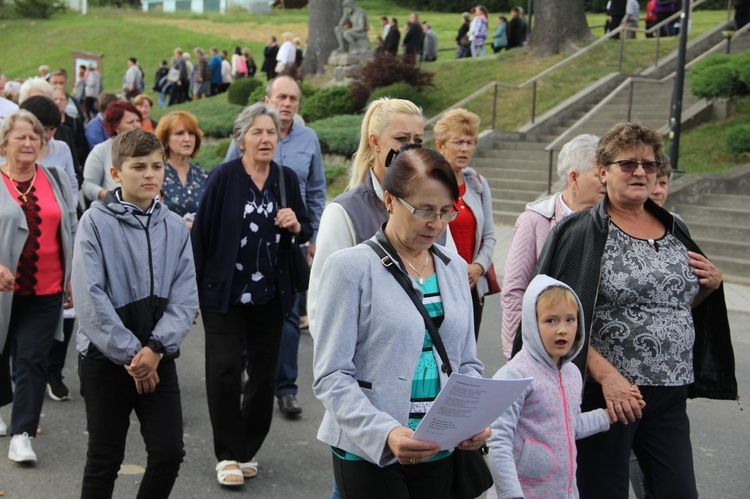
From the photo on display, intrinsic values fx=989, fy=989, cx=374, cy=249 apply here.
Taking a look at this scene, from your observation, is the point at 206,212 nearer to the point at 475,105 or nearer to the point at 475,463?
the point at 475,463

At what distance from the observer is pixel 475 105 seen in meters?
24.6

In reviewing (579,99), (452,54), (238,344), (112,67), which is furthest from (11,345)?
(112,67)

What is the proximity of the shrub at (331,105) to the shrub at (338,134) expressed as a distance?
171cm

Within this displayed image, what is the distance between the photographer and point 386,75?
2598cm

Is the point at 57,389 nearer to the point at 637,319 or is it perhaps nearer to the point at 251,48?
the point at 637,319

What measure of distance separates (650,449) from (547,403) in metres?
0.64

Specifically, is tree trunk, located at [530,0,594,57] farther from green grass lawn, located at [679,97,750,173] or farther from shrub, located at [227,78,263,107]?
green grass lawn, located at [679,97,750,173]

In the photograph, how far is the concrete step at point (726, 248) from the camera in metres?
12.9

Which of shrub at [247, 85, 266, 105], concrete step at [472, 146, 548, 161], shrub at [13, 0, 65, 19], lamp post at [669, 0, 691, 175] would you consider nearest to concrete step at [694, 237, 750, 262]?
lamp post at [669, 0, 691, 175]

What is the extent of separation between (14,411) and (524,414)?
336 cm

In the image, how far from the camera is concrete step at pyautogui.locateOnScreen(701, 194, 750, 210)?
551 inches

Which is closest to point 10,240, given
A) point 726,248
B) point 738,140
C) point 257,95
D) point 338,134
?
point 726,248

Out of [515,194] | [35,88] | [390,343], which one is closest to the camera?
[390,343]

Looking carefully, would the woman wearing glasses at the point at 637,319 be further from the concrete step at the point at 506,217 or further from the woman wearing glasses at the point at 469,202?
the concrete step at the point at 506,217
